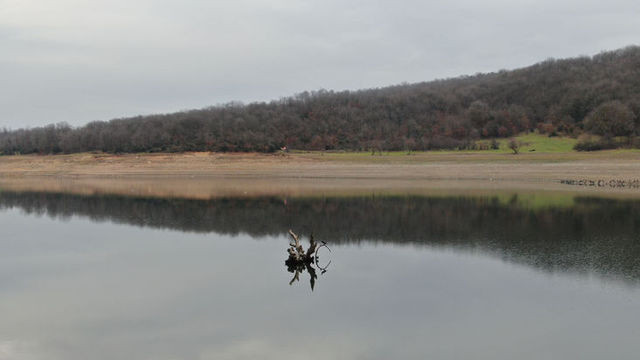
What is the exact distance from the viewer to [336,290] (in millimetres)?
12766

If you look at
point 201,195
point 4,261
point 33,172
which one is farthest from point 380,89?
point 4,261

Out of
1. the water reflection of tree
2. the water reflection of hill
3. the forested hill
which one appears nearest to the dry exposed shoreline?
the water reflection of hill

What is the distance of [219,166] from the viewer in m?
67.8

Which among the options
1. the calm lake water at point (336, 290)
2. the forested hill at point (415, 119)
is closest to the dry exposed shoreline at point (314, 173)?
the forested hill at point (415, 119)

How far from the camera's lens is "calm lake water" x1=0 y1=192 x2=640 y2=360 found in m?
9.31

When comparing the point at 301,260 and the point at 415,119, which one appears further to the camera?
the point at 415,119

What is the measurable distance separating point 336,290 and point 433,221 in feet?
38.5

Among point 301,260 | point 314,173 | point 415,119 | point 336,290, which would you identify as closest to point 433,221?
point 301,260

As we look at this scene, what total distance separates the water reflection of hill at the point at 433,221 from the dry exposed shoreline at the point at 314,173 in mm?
6822

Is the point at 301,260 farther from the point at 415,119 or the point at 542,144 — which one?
the point at 415,119

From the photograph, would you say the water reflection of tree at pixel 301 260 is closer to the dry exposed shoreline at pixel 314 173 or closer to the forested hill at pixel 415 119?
the dry exposed shoreline at pixel 314 173

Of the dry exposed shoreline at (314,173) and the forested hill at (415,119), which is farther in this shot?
the forested hill at (415,119)

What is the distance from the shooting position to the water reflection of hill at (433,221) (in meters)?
16.1

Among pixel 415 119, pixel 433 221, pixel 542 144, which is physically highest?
pixel 415 119
